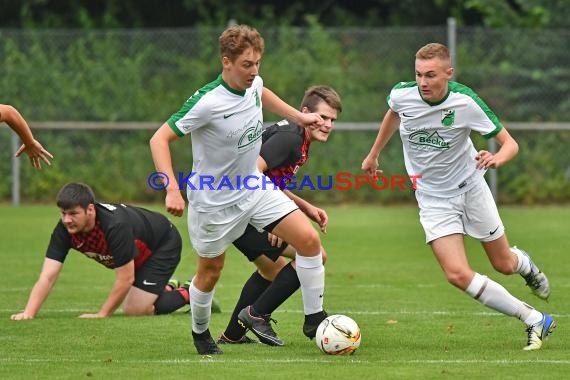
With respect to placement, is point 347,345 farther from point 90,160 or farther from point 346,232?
point 90,160

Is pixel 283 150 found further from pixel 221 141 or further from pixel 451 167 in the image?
pixel 451 167

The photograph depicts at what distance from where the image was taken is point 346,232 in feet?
52.2

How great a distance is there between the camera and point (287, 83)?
19875 millimetres

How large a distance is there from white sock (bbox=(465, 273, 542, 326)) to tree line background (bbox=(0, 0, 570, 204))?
11795 mm

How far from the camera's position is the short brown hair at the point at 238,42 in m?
6.97

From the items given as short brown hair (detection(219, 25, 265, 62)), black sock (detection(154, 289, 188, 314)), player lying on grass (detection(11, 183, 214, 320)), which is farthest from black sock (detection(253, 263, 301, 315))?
black sock (detection(154, 289, 188, 314))

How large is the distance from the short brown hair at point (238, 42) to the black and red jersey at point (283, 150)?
89 cm

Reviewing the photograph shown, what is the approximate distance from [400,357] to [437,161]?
57.0 inches

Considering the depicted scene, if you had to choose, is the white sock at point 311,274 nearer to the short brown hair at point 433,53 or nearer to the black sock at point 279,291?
the black sock at point 279,291

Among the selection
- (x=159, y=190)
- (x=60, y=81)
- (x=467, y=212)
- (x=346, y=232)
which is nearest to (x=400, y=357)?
(x=467, y=212)

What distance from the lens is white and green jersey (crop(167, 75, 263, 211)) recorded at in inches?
275

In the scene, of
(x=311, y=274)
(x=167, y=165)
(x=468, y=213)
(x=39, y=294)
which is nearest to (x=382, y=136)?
(x=468, y=213)

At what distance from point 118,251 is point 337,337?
2581 mm

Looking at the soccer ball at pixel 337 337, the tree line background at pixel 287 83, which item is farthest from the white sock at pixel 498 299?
the tree line background at pixel 287 83
